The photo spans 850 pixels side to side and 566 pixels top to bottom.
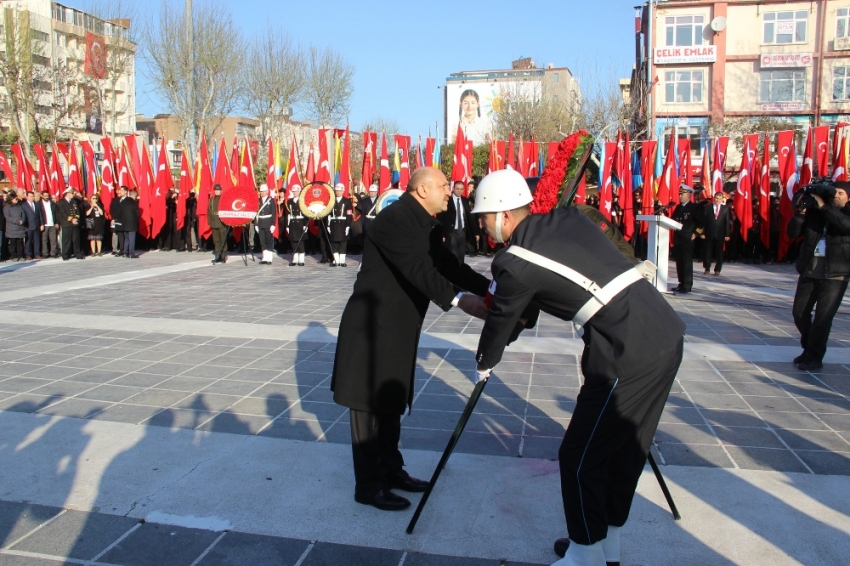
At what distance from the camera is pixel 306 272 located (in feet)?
51.2

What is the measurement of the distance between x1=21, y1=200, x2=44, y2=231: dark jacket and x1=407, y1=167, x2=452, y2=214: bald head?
16.7m

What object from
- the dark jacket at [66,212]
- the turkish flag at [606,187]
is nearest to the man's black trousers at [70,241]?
the dark jacket at [66,212]

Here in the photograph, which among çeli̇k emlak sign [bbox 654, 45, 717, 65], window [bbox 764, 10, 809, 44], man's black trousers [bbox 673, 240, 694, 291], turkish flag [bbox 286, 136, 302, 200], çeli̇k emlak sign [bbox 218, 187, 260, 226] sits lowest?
man's black trousers [bbox 673, 240, 694, 291]

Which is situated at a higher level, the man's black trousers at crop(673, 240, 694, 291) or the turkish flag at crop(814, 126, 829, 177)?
the turkish flag at crop(814, 126, 829, 177)

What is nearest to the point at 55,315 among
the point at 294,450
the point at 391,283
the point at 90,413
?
the point at 90,413

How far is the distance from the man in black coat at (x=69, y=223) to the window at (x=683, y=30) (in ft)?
139

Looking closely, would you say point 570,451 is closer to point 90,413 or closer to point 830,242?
point 90,413

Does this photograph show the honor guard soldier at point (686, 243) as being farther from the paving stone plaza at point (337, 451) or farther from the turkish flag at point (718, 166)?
the turkish flag at point (718, 166)

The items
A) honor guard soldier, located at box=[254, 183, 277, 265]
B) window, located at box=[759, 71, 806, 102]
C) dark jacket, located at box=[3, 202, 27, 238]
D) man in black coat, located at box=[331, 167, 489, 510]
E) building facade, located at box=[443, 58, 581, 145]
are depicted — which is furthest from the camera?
building facade, located at box=[443, 58, 581, 145]

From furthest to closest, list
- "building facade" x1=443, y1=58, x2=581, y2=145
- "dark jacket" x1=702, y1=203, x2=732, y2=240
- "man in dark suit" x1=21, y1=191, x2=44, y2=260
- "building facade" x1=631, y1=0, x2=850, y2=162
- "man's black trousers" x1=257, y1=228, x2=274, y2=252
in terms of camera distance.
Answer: "building facade" x1=443, y1=58, x2=581, y2=145, "building facade" x1=631, y1=0, x2=850, y2=162, "man in dark suit" x1=21, y1=191, x2=44, y2=260, "man's black trousers" x1=257, y1=228, x2=274, y2=252, "dark jacket" x1=702, y1=203, x2=732, y2=240

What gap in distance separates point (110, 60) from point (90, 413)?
32.0m

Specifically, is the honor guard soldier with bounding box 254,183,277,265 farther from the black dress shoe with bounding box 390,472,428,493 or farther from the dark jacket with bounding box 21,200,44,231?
the black dress shoe with bounding box 390,472,428,493

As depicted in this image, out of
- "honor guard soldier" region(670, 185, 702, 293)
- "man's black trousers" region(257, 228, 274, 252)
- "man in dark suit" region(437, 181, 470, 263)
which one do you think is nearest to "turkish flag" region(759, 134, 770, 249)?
"honor guard soldier" region(670, 185, 702, 293)

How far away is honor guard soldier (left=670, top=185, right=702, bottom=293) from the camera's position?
12.1 meters
